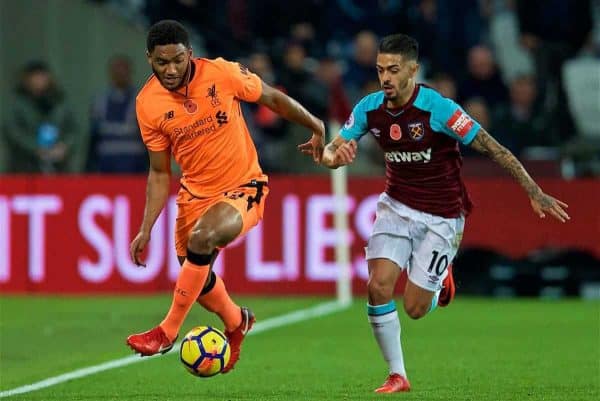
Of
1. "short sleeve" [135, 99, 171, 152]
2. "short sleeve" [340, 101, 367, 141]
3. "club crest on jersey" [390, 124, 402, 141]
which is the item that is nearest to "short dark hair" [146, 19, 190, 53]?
"short sleeve" [135, 99, 171, 152]

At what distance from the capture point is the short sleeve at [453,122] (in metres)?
9.15

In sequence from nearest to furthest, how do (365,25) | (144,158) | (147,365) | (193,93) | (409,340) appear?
(193,93)
(147,365)
(409,340)
(144,158)
(365,25)

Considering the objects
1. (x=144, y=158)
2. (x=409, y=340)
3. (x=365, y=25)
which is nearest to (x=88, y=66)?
(x=144, y=158)

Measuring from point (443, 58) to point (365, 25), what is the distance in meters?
1.18

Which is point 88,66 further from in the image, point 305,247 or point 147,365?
point 147,365

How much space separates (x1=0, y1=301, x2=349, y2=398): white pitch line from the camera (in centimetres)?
990

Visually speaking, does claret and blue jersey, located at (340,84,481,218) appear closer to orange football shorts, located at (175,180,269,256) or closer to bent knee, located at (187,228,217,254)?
orange football shorts, located at (175,180,269,256)

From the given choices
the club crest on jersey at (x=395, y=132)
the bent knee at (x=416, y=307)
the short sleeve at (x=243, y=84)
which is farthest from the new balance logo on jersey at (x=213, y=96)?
the bent knee at (x=416, y=307)

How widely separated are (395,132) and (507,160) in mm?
770

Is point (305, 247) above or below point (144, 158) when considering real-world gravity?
below

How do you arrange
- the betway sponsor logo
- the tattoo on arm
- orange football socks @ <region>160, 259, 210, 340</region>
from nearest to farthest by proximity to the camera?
the tattoo on arm, orange football socks @ <region>160, 259, 210, 340</region>, the betway sponsor logo

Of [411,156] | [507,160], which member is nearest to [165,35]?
[411,156]

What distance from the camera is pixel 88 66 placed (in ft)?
65.7

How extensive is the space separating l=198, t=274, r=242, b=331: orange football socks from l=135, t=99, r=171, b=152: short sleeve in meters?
1.02
